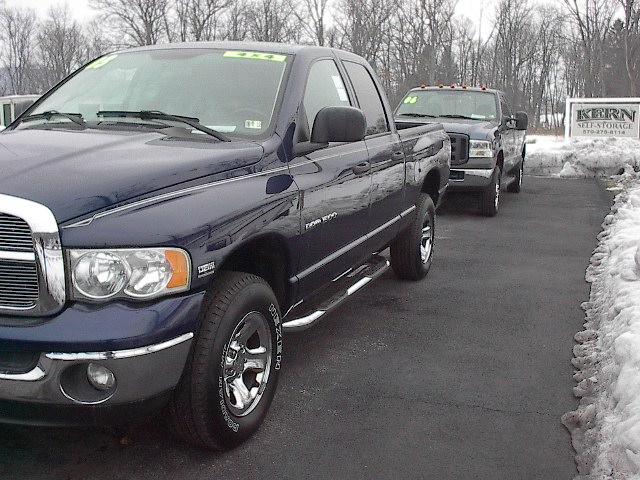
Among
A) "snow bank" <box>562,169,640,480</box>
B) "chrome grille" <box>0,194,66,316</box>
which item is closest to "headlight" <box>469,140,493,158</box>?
"snow bank" <box>562,169,640,480</box>

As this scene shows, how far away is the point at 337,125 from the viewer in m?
3.73

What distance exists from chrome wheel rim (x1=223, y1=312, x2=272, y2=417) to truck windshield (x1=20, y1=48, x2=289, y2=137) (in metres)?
1.03

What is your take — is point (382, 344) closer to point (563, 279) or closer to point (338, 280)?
point (338, 280)

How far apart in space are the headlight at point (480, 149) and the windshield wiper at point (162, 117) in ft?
22.7

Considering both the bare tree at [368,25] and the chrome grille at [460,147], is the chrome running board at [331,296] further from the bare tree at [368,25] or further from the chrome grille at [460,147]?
the bare tree at [368,25]

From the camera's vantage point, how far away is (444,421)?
3.62 m

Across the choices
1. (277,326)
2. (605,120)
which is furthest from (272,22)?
(277,326)

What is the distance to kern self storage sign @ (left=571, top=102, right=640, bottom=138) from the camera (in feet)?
62.7

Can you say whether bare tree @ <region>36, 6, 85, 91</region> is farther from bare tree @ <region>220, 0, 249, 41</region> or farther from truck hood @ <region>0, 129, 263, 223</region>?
truck hood @ <region>0, 129, 263, 223</region>

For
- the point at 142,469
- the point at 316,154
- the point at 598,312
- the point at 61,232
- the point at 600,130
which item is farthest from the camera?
the point at 600,130

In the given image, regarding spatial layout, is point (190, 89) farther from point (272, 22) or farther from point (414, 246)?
point (272, 22)

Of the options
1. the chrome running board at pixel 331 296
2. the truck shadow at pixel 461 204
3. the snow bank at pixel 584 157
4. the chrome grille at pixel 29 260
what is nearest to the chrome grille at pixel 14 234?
the chrome grille at pixel 29 260

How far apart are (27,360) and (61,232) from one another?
0.49 metres

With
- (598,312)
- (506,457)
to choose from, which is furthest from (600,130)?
(506,457)
